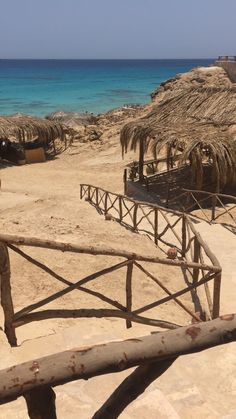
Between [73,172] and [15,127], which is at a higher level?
[15,127]

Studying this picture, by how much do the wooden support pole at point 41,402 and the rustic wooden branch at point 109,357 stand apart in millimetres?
58

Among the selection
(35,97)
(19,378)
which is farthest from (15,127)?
(35,97)

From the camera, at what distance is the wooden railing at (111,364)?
1.56 metres

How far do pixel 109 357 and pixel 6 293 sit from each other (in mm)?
2878

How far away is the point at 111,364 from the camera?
1612 mm

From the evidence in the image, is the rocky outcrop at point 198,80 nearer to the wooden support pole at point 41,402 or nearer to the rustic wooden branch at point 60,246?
the rustic wooden branch at point 60,246

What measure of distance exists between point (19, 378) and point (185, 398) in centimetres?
285

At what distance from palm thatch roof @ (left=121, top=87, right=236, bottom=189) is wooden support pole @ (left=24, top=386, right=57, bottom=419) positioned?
11085 millimetres

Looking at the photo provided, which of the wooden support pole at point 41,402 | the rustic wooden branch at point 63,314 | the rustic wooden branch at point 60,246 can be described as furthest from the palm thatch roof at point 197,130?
the wooden support pole at point 41,402

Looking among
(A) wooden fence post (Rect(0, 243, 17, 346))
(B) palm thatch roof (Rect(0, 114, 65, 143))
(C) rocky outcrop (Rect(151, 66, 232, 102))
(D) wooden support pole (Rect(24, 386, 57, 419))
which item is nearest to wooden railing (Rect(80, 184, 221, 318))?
(A) wooden fence post (Rect(0, 243, 17, 346))

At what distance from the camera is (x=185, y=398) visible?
398 centimetres

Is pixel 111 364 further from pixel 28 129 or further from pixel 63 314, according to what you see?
pixel 28 129

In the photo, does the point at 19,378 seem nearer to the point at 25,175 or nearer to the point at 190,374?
the point at 190,374

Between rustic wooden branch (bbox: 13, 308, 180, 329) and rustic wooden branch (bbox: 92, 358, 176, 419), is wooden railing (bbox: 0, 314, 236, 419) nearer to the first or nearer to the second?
rustic wooden branch (bbox: 92, 358, 176, 419)
